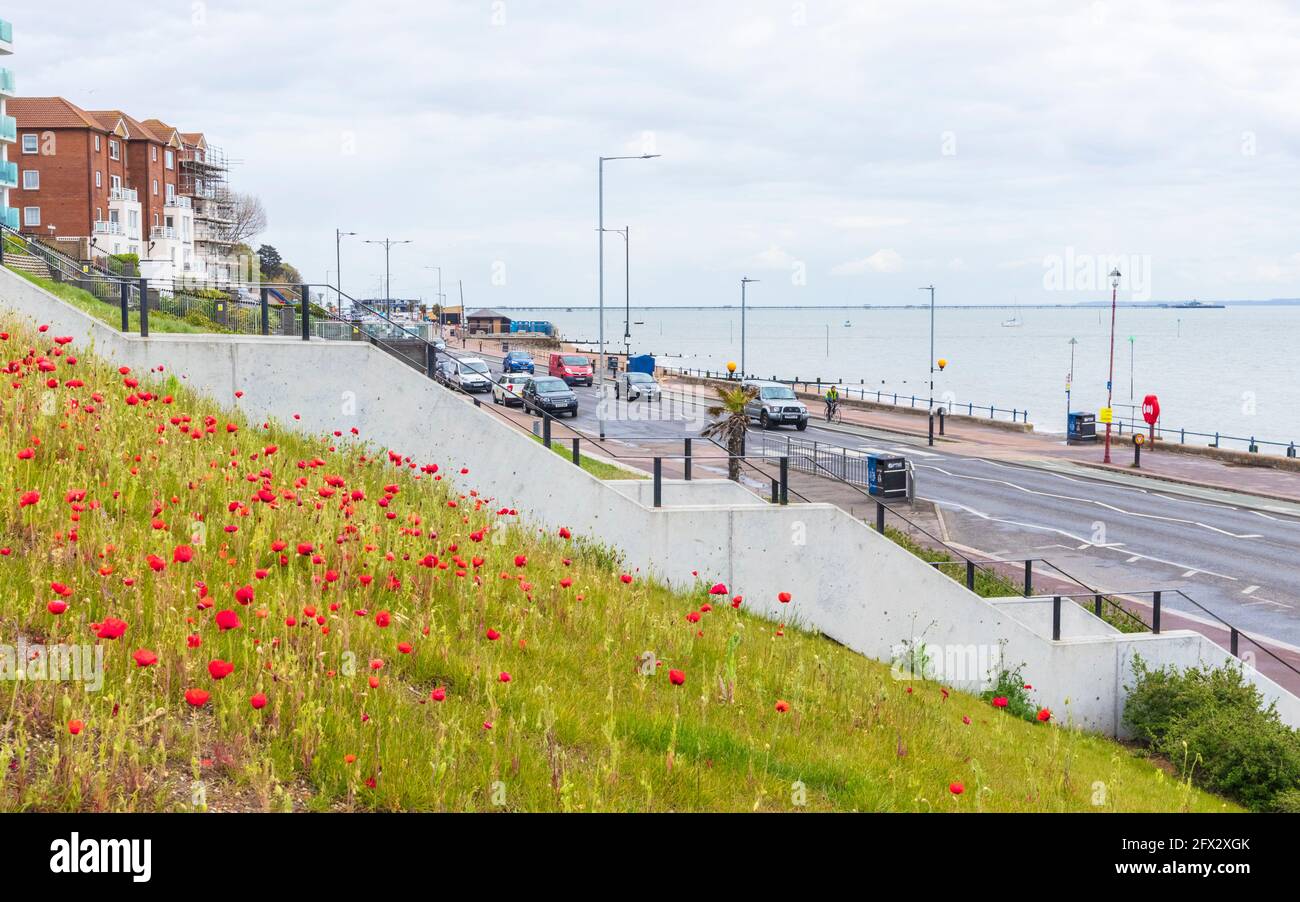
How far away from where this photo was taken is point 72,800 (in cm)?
455

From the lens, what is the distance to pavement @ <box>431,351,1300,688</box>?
23.2m

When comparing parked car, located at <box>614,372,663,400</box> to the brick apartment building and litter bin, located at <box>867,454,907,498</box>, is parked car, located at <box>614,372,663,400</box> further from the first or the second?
the brick apartment building

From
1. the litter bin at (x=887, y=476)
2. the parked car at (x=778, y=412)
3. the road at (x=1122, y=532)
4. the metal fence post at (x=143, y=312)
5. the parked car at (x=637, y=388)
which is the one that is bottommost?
the road at (x=1122, y=532)

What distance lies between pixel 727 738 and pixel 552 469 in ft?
28.8

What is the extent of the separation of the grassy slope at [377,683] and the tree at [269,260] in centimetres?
11460

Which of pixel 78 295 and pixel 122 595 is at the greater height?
pixel 78 295

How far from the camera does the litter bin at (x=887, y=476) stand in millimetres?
30922

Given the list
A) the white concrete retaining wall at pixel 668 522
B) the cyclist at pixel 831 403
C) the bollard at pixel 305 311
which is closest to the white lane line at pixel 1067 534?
the white concrete retaining wall at pixel 668 522

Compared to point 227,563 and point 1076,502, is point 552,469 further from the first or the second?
point 1076,502

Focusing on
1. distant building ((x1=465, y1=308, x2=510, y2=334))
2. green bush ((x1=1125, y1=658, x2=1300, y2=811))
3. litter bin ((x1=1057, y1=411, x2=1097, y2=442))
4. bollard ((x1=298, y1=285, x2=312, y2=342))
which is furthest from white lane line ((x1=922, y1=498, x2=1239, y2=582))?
distant building ((x1=465, y1=308, x2=510, y2=334))

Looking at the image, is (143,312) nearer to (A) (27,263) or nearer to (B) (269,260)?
(A) (27,263)

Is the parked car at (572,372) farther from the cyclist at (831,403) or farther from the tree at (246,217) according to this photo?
the tree at (246,217)

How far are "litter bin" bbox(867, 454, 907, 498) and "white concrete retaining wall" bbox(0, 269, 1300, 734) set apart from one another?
49.4 ft
